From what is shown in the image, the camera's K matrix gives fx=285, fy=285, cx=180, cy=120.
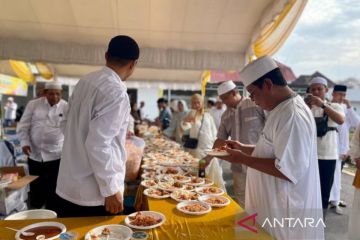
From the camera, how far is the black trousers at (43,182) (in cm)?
360

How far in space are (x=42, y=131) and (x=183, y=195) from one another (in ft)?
7.86

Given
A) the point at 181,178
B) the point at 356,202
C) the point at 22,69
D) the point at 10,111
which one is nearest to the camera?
the point at 181,178

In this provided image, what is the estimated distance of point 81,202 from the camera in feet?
5.00

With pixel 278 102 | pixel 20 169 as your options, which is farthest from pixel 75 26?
pixel 278 102

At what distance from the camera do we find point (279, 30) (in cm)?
351

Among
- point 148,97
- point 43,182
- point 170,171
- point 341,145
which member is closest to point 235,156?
point 170,171

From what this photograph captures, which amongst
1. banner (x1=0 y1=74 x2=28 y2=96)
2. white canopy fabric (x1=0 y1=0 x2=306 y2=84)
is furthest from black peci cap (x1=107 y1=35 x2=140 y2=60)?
banner (x1=0 y1=74 x2=28 y2=96)

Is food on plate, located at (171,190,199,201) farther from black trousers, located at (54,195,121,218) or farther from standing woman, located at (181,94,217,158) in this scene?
standing woman, located at (181,94,217,158)

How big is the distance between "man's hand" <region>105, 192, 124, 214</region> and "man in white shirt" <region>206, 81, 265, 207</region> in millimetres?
1442

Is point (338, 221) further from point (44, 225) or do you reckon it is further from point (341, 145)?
point (44, 225)

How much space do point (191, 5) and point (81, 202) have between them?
10.2 ft

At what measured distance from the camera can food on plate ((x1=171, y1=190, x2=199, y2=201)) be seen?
1.93 metres

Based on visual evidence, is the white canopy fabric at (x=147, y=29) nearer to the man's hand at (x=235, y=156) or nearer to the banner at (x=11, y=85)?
the man's hand at (x=235, y=156)

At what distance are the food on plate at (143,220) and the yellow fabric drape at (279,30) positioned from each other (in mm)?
2483
